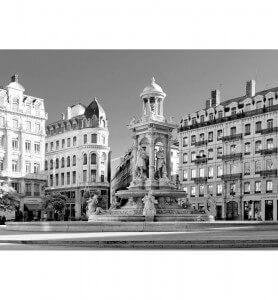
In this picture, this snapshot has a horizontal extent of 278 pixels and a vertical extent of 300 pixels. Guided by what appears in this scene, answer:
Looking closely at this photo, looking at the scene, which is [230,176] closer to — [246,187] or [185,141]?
[246,187]

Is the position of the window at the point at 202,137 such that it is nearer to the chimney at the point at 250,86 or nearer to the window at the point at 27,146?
the chimney at the point at 250,86

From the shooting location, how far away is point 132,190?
80.7 ft

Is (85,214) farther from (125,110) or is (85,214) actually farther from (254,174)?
(254,174)

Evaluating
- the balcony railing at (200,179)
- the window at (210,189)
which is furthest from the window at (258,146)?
the window at (210,189)

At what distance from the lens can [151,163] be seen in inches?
985

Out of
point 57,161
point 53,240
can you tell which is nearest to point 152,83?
point 57,161

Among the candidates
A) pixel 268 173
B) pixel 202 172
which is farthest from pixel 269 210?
pixel 202 172

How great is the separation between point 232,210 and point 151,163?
497 inches

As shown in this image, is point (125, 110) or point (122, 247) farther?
point (125, 110)

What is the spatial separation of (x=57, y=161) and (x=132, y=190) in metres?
4.17

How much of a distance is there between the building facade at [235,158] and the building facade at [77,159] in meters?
6.69

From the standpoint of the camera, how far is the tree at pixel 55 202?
26375 mm

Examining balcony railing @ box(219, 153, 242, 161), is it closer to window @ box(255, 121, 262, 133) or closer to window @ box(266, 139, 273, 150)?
window @ box(255, 121, 262, 133)

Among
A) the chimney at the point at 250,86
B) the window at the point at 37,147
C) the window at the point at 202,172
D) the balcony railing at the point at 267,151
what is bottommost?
the window at the point at 202,172
